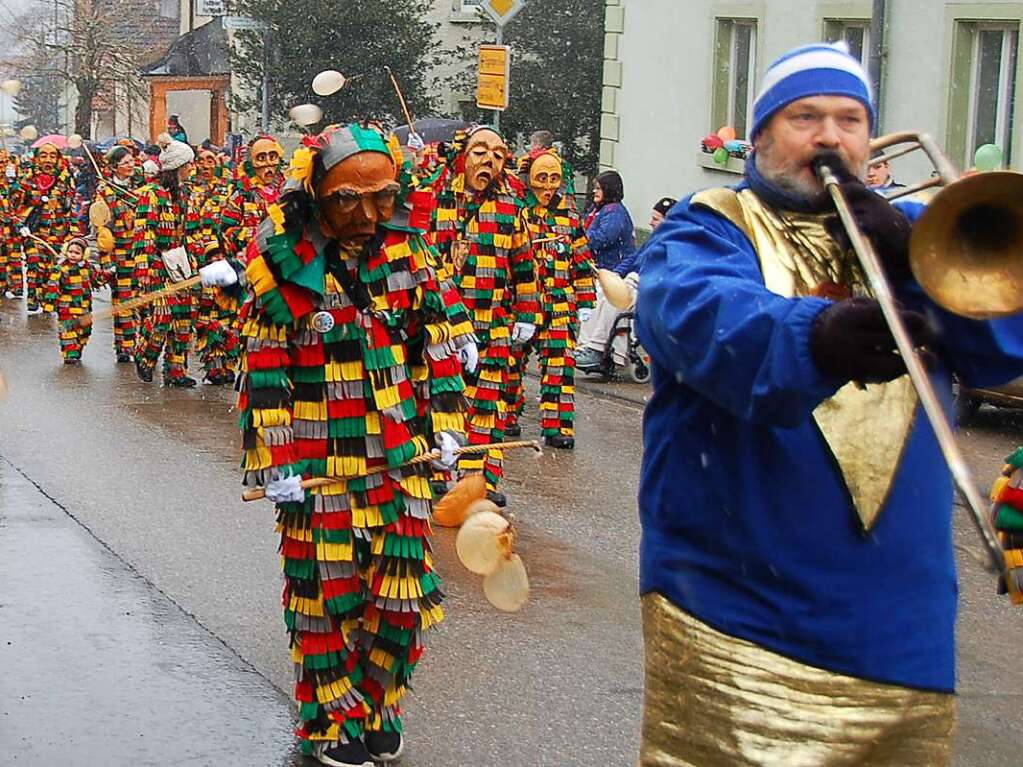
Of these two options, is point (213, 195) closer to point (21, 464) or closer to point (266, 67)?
point (21, 464)

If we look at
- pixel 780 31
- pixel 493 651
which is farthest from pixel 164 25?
pixel 493 651

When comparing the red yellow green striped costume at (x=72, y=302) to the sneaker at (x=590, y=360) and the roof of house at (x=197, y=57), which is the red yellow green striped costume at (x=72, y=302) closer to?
the sneaker at (x=590, y=360)

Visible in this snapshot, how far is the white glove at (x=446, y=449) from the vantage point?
5.74 metres

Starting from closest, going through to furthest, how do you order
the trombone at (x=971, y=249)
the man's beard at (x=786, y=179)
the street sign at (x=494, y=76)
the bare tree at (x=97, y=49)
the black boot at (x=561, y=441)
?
the trombone at (x=971, y=249), the man's beard at (x=786, y=179), the black boot at (x=561, y=441), the street sign at (x=494, y=76), the bare tree at (x=97, y=49)

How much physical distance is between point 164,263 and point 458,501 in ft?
20.6

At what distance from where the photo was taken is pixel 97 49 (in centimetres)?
4575

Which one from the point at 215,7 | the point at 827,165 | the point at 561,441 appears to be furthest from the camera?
the point at 215,7

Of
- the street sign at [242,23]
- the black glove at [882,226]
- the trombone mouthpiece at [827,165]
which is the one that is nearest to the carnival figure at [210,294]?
the street sign at [242,23]

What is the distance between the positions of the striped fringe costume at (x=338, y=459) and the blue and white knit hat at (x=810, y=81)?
2.39m

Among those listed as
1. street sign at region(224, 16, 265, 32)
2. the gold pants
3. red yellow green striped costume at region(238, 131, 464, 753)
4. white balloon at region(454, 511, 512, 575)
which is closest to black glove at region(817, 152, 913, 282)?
the gold pants

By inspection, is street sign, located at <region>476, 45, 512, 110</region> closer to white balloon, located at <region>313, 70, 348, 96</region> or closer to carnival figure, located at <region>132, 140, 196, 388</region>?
carnival figure, located at <region>132, 140, 196, 388</region>

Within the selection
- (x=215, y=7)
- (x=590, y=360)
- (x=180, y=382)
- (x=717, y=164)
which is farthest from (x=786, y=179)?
(x=215, y=7)

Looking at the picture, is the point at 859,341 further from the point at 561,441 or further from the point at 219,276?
the point at 561,441

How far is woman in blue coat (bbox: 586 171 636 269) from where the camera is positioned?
626 inches
